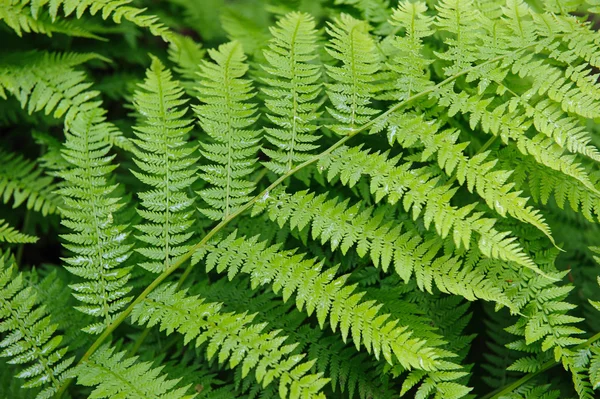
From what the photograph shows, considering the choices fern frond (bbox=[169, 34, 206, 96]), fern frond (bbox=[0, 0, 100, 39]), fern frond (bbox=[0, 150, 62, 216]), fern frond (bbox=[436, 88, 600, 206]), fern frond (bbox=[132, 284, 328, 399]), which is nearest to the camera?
fern frond (bbox=[132, 284, 328, 399])

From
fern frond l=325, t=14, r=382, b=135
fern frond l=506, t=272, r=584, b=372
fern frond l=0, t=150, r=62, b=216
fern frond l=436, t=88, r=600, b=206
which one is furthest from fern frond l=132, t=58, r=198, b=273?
fern frond l=506, t=272, r=584, b=372

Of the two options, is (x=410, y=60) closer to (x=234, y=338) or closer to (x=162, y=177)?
(x=162, y=177)

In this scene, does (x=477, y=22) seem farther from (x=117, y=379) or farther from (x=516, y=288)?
(x=117, y=379)

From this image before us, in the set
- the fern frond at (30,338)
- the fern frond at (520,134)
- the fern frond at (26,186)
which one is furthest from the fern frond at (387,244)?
the fern frond at (26,186)

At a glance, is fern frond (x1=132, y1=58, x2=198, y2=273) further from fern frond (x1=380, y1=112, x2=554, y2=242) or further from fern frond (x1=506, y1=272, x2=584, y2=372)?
fern frond (x1=506, y1=272, x2=584, y2=372)

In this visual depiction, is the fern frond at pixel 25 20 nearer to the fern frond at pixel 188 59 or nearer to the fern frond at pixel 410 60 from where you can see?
the fern frond at pixel 188 59

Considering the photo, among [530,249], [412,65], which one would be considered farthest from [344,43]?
[530,249]
